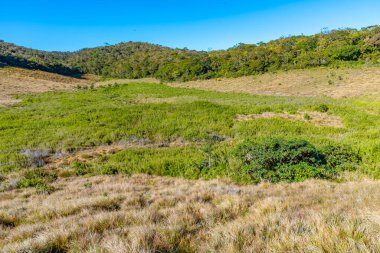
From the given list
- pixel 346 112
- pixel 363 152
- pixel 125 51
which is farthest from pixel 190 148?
pixel 125 51

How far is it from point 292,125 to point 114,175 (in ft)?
39.2

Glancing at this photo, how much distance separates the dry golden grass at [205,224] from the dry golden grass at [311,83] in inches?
1228

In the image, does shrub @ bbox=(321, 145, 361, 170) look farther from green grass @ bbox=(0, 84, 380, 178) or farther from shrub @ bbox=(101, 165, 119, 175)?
shrub @ bbox=(101, 165, 119, 175)

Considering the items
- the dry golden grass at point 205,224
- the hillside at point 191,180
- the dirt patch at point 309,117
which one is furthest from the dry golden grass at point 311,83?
the dry golden grass at point 205,224

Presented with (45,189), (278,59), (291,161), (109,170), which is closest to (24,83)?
(109,170)

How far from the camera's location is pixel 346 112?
67.2 feet

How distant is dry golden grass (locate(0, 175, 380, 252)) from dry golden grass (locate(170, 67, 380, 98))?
1228 inches

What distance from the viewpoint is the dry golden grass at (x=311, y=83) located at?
34.7m

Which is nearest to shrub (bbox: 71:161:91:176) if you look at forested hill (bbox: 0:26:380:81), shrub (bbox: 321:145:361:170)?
shrub (bbox: 321:145:361:170)

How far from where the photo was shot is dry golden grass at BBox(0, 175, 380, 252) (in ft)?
10.2

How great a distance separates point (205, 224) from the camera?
4.29 meters

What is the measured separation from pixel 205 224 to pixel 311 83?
42.4 meters

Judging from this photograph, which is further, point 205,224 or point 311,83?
point 311,83

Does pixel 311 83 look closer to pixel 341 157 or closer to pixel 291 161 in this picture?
pixel 341 157
